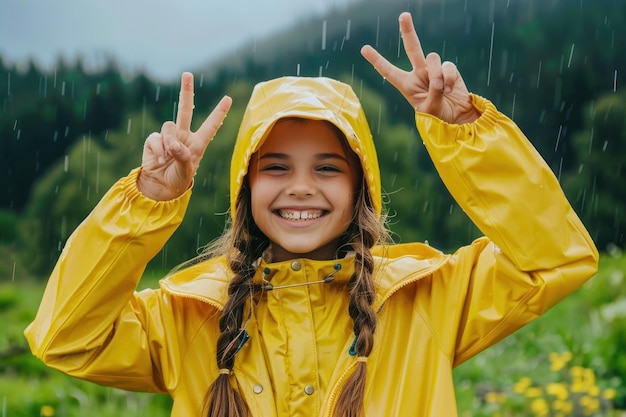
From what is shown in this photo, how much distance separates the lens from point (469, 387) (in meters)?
5.13

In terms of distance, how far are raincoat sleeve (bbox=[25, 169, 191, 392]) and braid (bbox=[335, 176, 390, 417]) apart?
532 millimetres

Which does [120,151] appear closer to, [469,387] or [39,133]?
[39,133]

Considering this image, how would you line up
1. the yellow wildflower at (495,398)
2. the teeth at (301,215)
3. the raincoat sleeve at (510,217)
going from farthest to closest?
the yellow wildflower at (495,398) < the teeth at (301,215) < the raincoat sleeve at (510,217)

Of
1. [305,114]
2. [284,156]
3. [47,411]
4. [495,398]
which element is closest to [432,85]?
[305,114]

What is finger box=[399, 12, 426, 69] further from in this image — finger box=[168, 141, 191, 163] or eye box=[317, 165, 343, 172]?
finger box=[168, 141, 191, 163]

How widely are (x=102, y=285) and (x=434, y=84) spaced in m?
1.03

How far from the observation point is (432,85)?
2.36 m

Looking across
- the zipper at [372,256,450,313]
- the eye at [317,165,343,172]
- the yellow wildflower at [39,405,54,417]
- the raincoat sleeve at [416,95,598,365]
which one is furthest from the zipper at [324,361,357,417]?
the yellow wildflower at [39,405,54,417]

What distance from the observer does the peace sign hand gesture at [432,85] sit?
2.37 metres

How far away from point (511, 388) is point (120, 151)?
206 inches

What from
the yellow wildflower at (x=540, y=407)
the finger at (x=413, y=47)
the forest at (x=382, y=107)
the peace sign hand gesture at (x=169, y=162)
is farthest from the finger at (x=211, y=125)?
the forest at (x=382, y=107)

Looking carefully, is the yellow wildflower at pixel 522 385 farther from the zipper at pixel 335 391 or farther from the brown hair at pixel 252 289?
the zipper at pixel 335 391

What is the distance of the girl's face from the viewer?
2545mm

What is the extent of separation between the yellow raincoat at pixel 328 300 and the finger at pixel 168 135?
13cm
